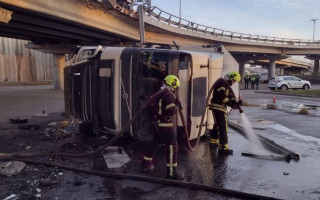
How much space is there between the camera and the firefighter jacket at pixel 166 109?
4887 millimetres

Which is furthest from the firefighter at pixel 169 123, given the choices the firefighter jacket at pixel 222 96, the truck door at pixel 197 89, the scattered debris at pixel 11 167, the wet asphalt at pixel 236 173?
the scattered debris at pixel 11 167

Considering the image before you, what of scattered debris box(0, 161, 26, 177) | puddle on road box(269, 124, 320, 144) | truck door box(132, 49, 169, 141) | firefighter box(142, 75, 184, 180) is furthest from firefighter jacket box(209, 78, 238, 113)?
scattered debris box(0, 161, 26, 177)

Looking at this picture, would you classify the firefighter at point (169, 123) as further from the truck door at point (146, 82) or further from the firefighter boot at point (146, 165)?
the truck door at point (146, 82)

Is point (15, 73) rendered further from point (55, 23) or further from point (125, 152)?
point (125, 152)

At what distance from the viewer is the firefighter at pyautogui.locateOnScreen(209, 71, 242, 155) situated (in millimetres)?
6297

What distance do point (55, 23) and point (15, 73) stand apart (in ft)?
81.0

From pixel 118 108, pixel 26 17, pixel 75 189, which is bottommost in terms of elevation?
pixel 75 189

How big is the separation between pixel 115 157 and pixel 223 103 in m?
2.37

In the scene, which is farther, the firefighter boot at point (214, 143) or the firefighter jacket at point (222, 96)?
the firefighter boot at point (214, 143)

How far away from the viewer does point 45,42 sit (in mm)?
27016

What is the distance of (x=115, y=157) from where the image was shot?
19.9 feet

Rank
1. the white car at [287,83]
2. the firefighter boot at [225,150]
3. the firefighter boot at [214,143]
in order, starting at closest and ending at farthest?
the firefighter boot at [225,150], the firefighter boot at [214,143], the white car at [287,83]

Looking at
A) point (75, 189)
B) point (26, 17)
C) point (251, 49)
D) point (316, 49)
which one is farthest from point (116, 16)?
point (316, 49)

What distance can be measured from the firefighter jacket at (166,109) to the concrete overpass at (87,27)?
9071mm
